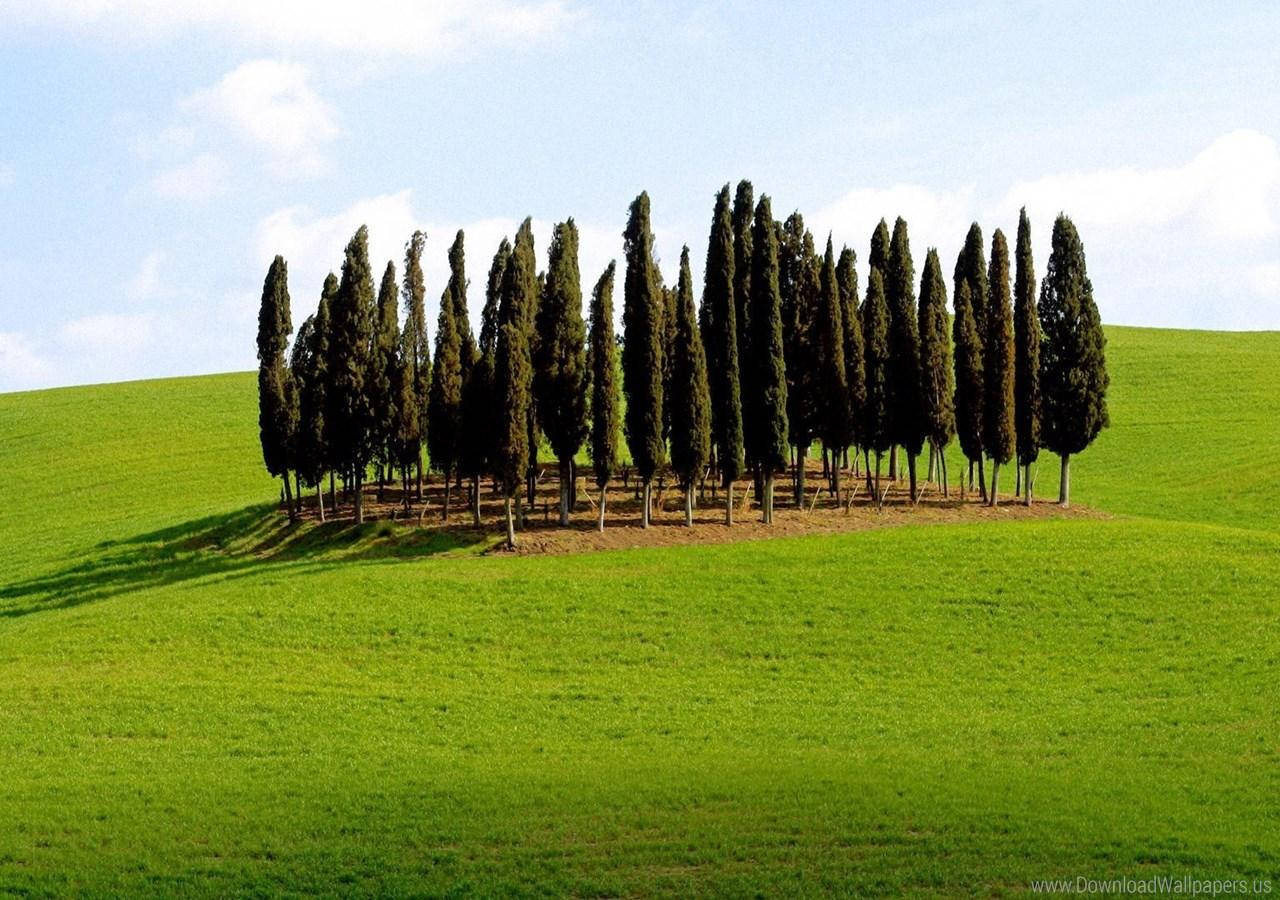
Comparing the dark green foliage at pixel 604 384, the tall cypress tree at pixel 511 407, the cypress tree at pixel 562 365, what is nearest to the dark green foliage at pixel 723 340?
the dark green foliage at pixel 604 384

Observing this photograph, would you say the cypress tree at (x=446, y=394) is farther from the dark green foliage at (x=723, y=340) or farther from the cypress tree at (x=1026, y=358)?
the cypress tree at (x=1026, y=358)

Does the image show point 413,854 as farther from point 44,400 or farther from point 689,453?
point 44,400

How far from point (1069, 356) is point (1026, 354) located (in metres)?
2.13

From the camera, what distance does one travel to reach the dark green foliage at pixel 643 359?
52000 mm

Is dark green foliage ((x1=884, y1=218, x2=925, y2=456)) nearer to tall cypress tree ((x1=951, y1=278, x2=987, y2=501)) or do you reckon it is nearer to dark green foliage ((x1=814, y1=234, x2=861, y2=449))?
tall cypress tree ((x1=951, y1=278, x2=987, y2=501))

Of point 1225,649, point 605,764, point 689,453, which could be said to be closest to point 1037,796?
point 605,764

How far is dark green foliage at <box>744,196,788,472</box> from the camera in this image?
176ft

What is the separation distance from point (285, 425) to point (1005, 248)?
1418 inches

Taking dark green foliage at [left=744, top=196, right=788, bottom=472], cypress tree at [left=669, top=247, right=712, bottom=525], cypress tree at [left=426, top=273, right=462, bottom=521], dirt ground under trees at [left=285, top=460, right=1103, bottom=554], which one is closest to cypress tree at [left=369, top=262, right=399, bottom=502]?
cypress tree at [left=426, top=273, right=462, bottom=521]

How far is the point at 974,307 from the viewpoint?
2630 inches

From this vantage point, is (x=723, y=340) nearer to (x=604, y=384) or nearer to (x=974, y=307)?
(x=604, y=384)

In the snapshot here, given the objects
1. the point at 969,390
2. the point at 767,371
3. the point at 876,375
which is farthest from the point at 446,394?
the point at 969,390

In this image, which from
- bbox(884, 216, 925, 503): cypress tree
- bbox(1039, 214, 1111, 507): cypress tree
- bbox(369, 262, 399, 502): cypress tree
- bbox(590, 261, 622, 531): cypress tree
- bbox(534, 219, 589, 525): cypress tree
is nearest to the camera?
bbox(590, 261, 622, 531): cypress tree

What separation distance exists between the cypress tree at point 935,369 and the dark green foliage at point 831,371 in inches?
180
